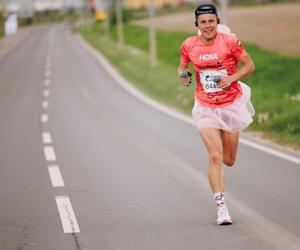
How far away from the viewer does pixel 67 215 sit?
25.2 feet

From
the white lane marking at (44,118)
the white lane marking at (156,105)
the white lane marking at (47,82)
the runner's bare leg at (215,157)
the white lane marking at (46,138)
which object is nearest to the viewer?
the runner's bare leg at (215,157)

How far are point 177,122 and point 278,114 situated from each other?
261 centimetres

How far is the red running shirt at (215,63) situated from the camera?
729 cm

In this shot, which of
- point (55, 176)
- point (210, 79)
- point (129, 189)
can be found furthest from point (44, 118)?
point (210, 79)

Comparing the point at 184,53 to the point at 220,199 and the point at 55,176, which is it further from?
the point at 55,176

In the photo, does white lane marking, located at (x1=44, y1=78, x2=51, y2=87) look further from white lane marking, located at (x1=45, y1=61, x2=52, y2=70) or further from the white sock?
the white sock

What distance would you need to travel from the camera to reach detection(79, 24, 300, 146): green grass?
14547 millimetres

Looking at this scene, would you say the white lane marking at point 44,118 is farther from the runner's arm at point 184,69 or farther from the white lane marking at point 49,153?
the runner's arm at point 184,69

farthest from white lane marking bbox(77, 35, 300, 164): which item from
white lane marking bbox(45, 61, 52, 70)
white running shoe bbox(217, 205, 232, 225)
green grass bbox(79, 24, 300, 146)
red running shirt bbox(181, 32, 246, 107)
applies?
white running shoe bbox(217, 205, 232, 225)

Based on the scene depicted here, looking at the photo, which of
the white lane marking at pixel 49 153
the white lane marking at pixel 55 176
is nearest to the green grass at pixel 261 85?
the white lane marking at pixel 49 153

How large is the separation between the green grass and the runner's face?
19.7 feet

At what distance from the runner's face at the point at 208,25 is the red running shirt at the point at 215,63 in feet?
0.30

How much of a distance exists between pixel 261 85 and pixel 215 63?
50.9 feet

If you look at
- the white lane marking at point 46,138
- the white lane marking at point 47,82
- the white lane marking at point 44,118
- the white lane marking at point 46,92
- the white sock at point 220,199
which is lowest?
the white lane marking at point 47,82
